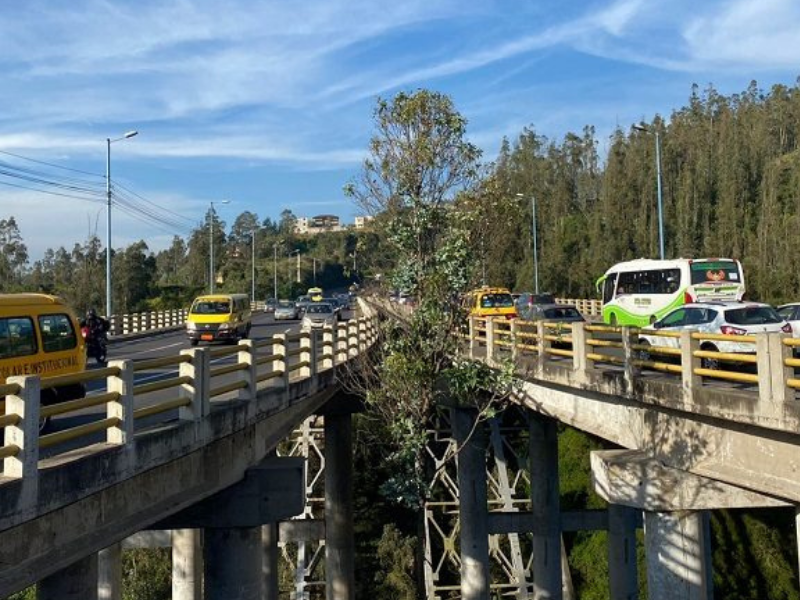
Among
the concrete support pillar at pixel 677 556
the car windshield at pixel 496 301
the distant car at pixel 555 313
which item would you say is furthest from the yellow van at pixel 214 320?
the concrete support pillar at pixel 677 556

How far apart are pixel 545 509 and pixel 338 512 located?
20.0ft

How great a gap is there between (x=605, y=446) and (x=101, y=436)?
2309 centimetres

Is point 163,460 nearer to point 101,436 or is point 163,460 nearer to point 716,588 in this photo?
point 101,436

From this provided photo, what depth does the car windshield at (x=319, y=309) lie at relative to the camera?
36.9 metres

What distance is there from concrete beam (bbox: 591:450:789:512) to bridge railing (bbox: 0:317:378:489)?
5.16 metres

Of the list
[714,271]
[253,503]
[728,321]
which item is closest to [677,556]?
[253,503]

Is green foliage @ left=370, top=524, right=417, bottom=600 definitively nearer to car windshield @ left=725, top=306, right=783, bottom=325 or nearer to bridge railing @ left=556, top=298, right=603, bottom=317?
car windshield @ left=725, top=306, right=783, bottom=325

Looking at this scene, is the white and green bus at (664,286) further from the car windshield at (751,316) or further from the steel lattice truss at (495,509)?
the car windshield at (751,316)

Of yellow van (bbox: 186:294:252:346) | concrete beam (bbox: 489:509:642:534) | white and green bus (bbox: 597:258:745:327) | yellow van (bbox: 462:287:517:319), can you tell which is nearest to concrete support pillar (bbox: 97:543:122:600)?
concrete beam (bbox: 489:509:642:534)

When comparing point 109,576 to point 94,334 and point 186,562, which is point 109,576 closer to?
point 186,562

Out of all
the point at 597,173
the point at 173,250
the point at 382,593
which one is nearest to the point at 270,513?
the point at 382,593

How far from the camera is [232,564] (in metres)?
9.88

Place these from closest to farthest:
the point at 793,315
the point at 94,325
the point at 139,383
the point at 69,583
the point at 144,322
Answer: the point at 69,583 < the point at 139,383 < the point at 793,315 < the point at 94,325 < the point at 144,322

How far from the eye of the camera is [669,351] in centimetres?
1100
